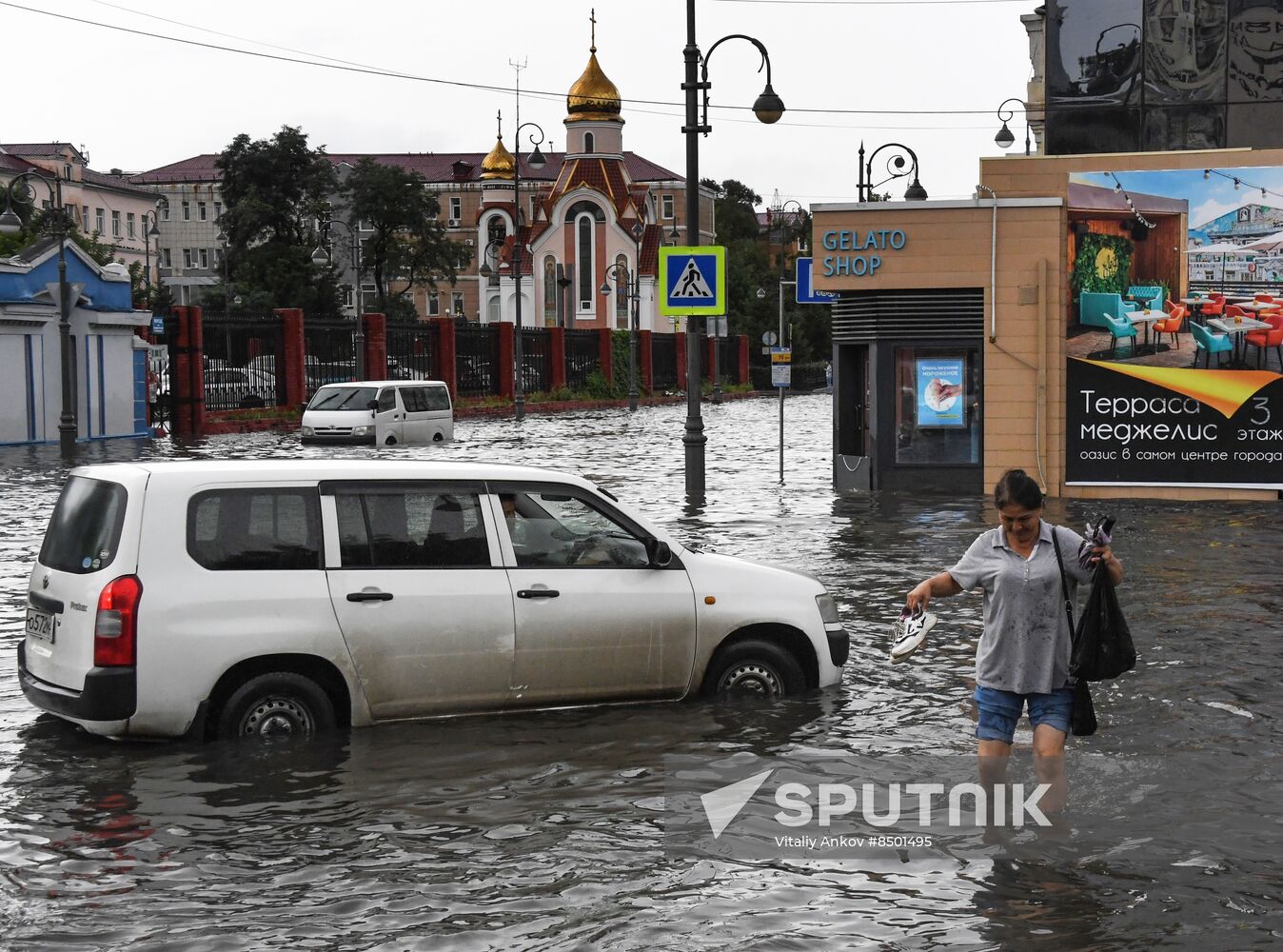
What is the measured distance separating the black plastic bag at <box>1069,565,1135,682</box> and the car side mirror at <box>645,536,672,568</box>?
3091 millimetres

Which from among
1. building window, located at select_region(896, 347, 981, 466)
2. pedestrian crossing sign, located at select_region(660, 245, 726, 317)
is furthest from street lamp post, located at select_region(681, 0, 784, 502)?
building window, located at select_region(896, 347, 981, 466)

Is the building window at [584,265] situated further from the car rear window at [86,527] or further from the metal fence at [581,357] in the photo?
the car rear window at [86,527]

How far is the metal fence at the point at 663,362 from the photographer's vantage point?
8450 centimetres

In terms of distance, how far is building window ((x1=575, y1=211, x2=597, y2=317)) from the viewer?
110375mm

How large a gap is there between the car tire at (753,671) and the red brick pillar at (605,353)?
214 ft

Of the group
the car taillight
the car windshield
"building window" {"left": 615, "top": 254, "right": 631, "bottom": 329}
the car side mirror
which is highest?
"building window" {"left": 615, "top": 254, "right": 631, "bottom": 329}

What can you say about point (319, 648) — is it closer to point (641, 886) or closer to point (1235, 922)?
point (641, 886)

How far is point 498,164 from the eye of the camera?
388 ft

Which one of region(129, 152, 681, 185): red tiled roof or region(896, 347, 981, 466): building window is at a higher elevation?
region(129, 152, 681, 185): red tiled roof

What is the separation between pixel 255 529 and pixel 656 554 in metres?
2.18

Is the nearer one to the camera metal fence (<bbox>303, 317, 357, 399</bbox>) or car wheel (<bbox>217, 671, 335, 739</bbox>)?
car wheel (<bbox>217, 671, 335, 739</bbox>)

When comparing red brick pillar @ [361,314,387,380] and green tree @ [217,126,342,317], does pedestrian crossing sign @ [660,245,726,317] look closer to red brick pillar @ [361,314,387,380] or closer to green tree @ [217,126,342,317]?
red brick pillar @ [361,314,387,380]

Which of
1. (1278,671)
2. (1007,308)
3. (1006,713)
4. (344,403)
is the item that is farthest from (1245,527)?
(344,403)

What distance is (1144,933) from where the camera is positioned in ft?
19.7
